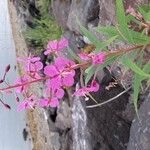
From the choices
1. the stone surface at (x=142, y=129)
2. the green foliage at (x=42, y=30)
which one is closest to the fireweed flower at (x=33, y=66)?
the stone surface at (x=142, y=129)

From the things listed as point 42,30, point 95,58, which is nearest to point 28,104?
point 95,58

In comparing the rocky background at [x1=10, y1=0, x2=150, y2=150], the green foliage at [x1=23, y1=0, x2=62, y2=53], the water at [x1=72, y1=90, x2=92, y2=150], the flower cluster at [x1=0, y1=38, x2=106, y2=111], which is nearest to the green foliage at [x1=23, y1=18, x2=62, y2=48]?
the green foliage at [x1=23, y1=0, x2=62, y2=53]

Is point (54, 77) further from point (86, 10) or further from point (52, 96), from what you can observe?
point (86, 10)

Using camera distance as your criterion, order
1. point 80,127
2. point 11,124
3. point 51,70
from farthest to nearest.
→ point 11,124 → point 80,127 → point 51,70

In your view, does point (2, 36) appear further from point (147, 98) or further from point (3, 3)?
point (147, 98)

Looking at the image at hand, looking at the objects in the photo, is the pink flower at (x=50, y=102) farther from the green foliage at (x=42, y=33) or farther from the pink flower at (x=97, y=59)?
the green foliage at (x=42, y=33)
